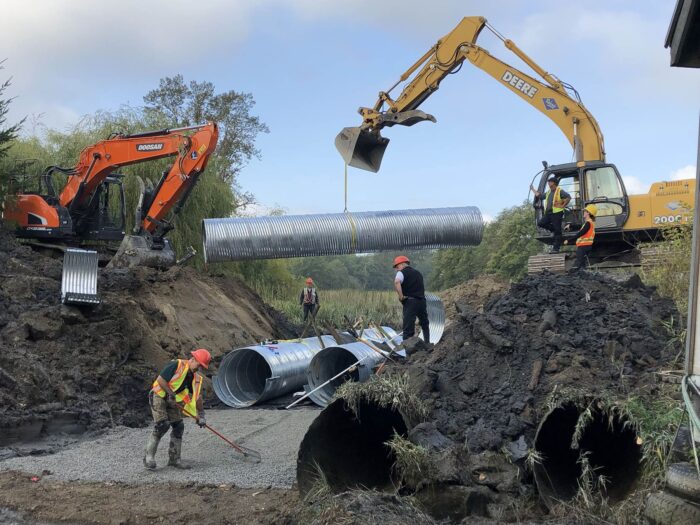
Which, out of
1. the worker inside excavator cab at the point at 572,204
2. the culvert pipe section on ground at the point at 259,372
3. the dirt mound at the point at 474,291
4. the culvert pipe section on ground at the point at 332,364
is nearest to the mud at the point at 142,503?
the culvert pipe section on ground at the point at 332,364

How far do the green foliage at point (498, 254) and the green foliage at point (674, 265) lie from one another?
72.8 feet

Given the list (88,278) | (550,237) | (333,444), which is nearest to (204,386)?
(88,278)

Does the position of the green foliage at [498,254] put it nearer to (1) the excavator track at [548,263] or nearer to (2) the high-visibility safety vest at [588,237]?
(1) the excavator track at [548,263]

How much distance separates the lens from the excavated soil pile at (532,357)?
21.7 ft

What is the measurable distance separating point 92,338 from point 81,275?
A: 5.05 ft

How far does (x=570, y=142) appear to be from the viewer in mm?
14242

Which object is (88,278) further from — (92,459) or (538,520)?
(538,520)

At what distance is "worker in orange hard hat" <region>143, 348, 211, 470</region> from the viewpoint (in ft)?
26.1

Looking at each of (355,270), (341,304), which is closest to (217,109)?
(341,304)

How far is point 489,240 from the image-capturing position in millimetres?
45938

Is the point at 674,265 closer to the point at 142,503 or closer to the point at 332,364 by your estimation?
the point at 332,364

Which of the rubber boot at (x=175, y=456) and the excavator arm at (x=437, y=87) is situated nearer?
the rubber boot at (x=175, y=456)

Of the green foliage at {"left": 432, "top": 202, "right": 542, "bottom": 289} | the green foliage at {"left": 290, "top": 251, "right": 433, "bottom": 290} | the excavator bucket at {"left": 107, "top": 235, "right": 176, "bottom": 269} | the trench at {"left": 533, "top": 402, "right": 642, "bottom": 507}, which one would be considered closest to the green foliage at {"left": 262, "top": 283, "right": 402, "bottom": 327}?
the excavator bucket at {"left": 107, "top": 235, "right": 176, "bottom": 269}

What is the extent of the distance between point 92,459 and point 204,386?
4.16 metres
